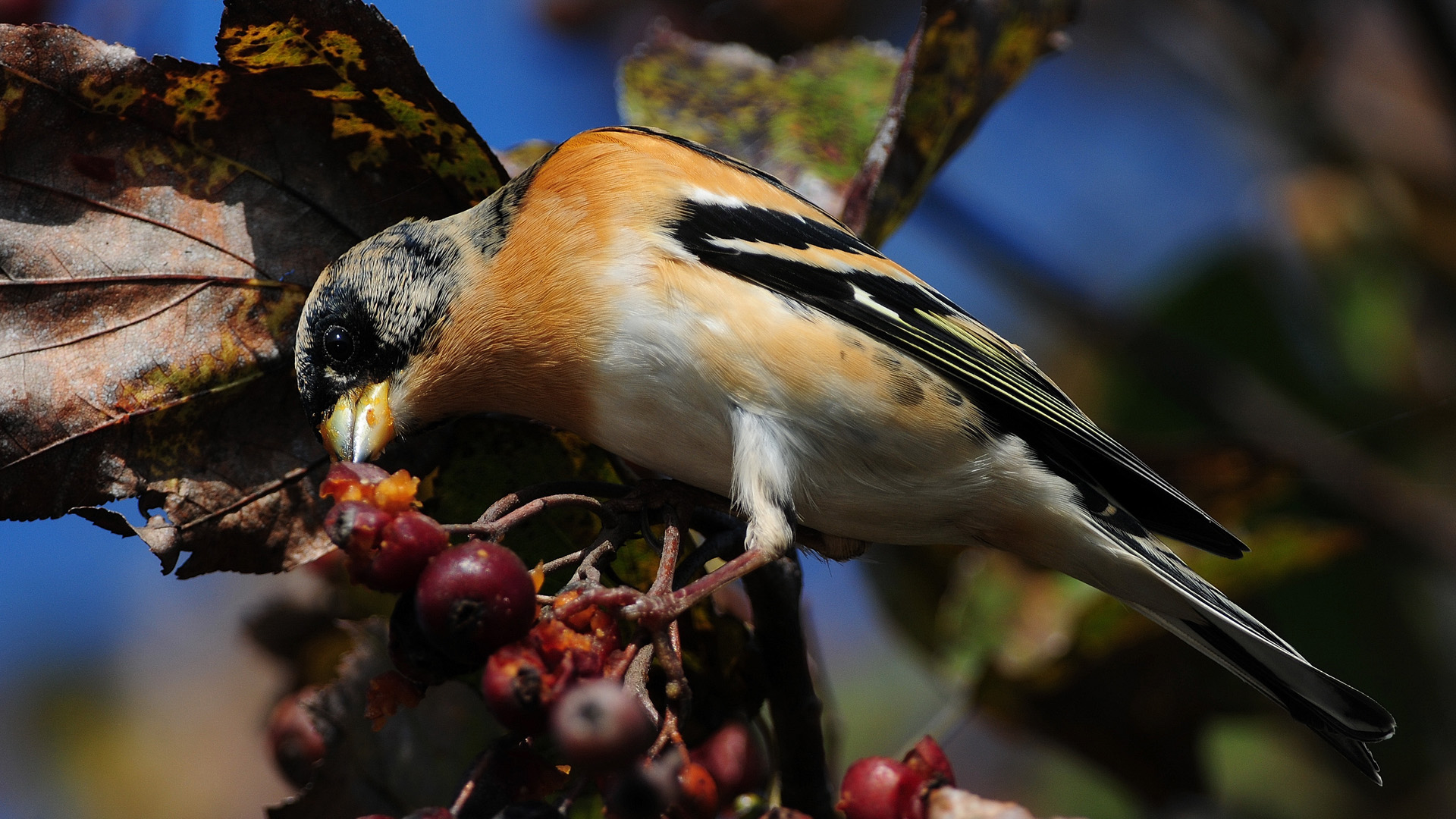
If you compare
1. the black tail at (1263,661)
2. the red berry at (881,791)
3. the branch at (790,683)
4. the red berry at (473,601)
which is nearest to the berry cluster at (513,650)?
the red berry at (473,601)

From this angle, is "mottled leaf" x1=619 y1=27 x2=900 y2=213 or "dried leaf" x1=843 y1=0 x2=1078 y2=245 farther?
"mottled leaf" x1=619 y1=27 x2=900 y2=213

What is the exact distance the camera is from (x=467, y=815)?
162cm

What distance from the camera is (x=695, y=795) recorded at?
1.71 m

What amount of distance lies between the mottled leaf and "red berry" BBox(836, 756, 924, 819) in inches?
64.8

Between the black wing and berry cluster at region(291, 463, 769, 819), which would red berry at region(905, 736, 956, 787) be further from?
the black wing

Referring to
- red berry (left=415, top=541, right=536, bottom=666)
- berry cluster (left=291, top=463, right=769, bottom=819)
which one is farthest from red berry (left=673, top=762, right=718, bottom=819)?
red berry (left=415, top=541, right=536, bottom=666)

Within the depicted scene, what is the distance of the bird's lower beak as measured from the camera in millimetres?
2281

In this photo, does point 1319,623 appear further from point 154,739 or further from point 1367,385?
point 154,739

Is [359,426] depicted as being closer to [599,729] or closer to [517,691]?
[517,691]

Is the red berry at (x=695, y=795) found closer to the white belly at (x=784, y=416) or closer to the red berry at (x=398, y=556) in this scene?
the red berry at (x=398, y=556)

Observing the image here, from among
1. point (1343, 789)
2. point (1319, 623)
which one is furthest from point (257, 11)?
point (1343, 789)

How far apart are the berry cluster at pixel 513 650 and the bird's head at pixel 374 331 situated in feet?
1.94

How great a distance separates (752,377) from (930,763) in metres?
0.85

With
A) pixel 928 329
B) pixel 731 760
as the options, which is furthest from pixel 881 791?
pixel 928 329
